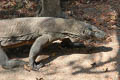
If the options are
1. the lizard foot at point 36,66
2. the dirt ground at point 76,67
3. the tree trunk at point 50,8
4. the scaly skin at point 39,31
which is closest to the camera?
the dirt ground at point 76,67

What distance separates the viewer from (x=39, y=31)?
5.52 meters

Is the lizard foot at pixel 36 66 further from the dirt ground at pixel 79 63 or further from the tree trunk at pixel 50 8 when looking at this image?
the tree trunk at pixel 50 8

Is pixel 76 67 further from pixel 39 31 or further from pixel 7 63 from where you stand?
pixel 7 63

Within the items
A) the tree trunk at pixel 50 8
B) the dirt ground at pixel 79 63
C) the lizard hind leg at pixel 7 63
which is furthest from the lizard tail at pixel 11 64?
the tree trunk at pixel 50 8

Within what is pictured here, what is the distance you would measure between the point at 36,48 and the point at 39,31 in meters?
0.45

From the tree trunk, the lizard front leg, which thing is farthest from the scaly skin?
the tree trunk

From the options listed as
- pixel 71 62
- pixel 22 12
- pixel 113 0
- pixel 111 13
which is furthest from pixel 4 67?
pixel 113 0

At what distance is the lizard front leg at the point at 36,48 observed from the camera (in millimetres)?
5309

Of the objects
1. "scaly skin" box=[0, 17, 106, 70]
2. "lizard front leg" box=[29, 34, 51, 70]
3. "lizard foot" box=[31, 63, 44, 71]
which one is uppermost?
Result: "scaly skin" box=[0, 17, 106, 70]

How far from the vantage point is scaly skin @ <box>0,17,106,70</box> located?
543cm

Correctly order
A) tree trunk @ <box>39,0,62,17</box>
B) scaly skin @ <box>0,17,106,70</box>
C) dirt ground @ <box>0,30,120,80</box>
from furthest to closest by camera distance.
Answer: tree trunk @ <box>39,0,62,17</box> → scaly skin @ <box>0,17,106,70</box> → dirt ground @ <box>0,30,120,80</box>

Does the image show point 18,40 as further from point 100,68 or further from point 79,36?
point 100,68

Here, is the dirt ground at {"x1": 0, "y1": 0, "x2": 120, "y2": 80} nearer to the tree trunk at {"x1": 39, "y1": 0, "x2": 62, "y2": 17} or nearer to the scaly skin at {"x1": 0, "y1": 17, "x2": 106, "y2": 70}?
the scaly skin at {"x1": 0, "y1": 17, "x2": 106, "y2": 70}

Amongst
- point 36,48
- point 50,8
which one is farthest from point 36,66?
point 50,8
